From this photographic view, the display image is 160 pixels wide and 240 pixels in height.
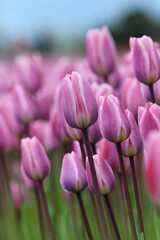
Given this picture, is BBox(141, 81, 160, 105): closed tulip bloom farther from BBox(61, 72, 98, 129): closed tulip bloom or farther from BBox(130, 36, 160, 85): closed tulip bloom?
BBox(61, 72, 98, 129): closed tulip bloom

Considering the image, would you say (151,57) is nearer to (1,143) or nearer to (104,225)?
(104,225)

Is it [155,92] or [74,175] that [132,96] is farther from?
[74,175]

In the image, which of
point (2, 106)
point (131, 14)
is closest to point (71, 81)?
point (2, 106)

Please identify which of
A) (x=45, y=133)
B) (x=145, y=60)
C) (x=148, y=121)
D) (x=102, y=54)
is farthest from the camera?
(x=45, y=133)

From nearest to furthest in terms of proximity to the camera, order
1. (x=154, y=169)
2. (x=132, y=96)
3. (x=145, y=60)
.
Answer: (x=154, y=169)
(x=145, y=60)
(x=132, y=96)

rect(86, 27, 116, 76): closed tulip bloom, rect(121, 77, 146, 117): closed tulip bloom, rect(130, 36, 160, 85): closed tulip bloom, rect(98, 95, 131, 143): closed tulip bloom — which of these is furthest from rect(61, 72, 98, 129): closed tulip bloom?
rect(86, 27, 116, 76): closed tulip bloom

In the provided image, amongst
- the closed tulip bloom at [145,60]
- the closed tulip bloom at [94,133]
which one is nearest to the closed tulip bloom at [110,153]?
the closed tulip bloom at [94,133]

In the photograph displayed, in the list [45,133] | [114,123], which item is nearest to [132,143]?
[114,123]
